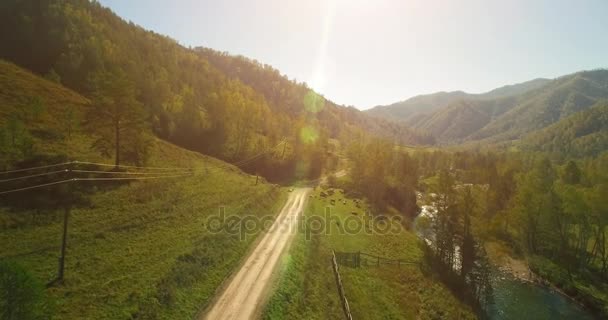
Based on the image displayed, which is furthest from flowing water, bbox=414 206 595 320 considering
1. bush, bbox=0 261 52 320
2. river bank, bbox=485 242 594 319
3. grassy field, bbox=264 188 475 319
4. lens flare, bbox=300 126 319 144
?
lens flare, bbox=300 126 319 144

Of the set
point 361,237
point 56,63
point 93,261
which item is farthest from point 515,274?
point 56,63

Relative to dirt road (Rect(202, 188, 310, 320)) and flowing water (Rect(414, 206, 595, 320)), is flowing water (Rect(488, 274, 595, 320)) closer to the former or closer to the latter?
flowing water (Rect(414, 206, 595, 320))

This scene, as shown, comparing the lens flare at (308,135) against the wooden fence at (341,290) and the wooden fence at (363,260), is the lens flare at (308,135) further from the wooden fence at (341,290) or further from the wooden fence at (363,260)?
the wooden fence at (341,290)

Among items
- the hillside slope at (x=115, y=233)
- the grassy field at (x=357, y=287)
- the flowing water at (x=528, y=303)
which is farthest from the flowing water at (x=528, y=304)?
the hillside slope at (x=115, y=233)

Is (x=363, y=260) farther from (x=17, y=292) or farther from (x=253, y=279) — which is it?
(x=17, y=292)

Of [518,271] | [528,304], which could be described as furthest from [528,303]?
[518,271]

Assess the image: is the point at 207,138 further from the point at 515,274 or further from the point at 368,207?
the point at 515,274
